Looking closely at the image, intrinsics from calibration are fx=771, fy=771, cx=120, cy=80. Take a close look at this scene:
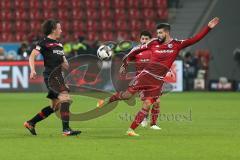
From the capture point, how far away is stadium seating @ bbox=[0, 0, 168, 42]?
3394 centimetres

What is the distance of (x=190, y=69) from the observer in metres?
29.5

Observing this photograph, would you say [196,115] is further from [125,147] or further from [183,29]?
[183,29]

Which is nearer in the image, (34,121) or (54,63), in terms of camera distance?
(54,63)

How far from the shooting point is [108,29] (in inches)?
1346

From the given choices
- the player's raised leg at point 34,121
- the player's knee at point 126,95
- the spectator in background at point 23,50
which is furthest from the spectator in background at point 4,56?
the player's raised leg at point 34,121

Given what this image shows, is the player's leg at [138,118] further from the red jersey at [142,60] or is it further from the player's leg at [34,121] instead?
the red jersey at [142,60]

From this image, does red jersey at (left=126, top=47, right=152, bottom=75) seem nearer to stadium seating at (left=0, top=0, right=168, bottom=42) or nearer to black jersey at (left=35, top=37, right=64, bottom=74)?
black jersey at (left=35, top=37, right=64, bottom=74)

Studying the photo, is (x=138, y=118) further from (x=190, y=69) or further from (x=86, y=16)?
(x=86, y=16)

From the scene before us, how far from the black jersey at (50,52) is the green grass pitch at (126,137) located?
1190mm

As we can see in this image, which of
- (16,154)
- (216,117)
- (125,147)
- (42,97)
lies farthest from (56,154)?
(42,97)

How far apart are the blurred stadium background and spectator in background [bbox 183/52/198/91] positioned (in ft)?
2.37

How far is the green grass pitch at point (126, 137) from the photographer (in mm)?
10242

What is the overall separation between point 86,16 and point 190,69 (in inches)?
274

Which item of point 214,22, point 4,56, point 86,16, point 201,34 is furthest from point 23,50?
point 214,22
